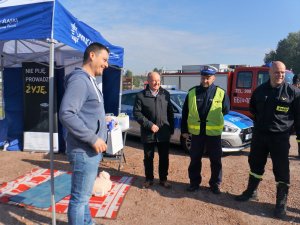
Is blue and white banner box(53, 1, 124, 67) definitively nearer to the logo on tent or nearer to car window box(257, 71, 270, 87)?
the logo on tent

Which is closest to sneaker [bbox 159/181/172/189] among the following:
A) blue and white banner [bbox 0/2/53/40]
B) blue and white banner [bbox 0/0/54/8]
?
blue and white banner [bbox 0/2/53/40]

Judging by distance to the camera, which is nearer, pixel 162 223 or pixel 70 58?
pixel 162 223

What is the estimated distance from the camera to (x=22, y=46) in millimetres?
7195

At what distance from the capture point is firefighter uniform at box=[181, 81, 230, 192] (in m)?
4.60

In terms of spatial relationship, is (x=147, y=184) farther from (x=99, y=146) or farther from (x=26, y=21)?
(x=26, y=21)

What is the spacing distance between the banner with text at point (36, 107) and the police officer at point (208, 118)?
370 cm

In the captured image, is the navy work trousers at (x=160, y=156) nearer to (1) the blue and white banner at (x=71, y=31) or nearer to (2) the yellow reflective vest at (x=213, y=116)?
(2) the yellow reflective vest at (x=213, y=116)

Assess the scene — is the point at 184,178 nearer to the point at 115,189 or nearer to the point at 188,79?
the point at 115,189

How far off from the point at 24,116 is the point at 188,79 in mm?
8664

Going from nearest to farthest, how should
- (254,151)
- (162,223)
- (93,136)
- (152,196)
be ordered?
(93,136) < (162,223) < (254,151) < (152,196)

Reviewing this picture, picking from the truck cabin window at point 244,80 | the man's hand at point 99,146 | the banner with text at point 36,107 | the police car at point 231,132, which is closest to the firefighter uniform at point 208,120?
the police car at point 231,132

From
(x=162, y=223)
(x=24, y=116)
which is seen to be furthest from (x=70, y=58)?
(x=162, y=223)

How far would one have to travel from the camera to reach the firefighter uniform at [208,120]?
460cm

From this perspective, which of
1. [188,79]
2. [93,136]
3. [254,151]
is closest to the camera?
[93,136]
